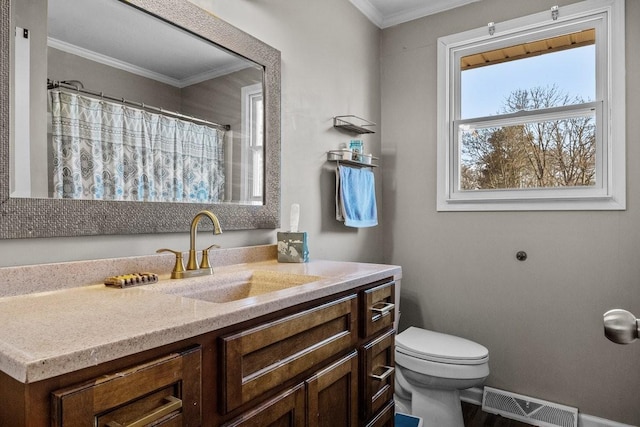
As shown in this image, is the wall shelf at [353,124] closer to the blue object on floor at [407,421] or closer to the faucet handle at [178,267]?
the faucet handle at [178,267]

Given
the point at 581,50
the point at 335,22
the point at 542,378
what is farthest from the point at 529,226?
the point at 335,22

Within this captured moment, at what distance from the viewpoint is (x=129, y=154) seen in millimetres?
1270

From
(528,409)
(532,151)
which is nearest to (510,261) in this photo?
(532,151)

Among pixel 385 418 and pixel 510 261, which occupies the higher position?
pixel 510 261

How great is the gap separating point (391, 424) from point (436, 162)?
1599mm

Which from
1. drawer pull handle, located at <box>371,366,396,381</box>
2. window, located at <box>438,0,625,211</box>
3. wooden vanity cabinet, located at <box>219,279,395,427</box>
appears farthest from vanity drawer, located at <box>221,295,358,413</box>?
window, located at <box>438,0,625,211</box>

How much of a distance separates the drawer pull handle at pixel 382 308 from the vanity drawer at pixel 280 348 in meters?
0.18

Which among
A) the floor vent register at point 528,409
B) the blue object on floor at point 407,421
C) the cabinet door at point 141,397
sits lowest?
the floor vent register at point 528,409

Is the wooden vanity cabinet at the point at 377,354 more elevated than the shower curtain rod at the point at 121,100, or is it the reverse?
the shower curtain rod at the point at 121,100

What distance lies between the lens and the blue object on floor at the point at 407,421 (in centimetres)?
196

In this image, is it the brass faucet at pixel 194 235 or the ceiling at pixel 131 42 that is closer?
the ceiling at pixel 131 42

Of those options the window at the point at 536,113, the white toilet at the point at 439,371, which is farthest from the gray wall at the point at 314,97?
the white toilet at the point at 439,371

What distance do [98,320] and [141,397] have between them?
7.6 inches

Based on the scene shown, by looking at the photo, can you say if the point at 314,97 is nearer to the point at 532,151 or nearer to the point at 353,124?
the point at 353,124
